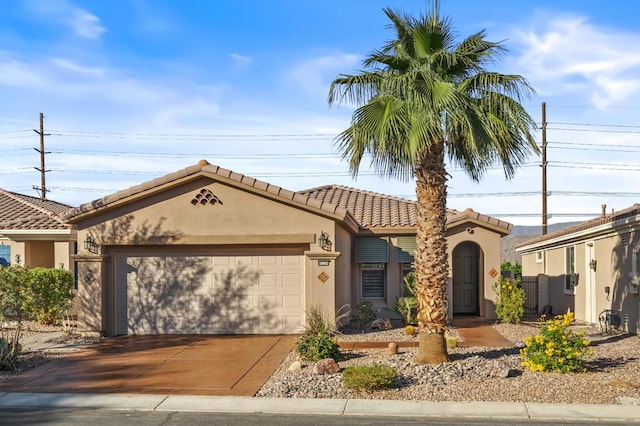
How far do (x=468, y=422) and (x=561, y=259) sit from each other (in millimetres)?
16765

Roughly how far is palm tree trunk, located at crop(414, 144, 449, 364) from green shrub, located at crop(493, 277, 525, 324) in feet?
26.8

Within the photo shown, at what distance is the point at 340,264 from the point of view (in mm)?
19516

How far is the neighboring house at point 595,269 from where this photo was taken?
719 inches

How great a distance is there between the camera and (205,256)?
61.7 ft

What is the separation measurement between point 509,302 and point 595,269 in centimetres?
277

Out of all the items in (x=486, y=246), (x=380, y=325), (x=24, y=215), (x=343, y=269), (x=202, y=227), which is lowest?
(x=380, y=325)

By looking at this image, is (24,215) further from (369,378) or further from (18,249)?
(369,378)

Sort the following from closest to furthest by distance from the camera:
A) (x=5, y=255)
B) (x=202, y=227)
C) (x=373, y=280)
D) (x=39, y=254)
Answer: (x=202, y=227)
(x=373, y=280)
(x=5, y=255)
(x=39, y=254)

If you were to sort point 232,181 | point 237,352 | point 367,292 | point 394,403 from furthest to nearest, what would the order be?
point 367,292 < point 232,181 < point 237,352 < point 394,403

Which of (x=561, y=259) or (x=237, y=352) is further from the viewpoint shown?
(x=561, y=259)

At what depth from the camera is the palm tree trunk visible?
1327cm

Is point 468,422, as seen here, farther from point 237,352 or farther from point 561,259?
point 561,259

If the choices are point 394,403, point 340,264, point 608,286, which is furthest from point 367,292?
point 394,403

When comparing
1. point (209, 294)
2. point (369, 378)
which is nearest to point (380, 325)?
point (209, 294)
